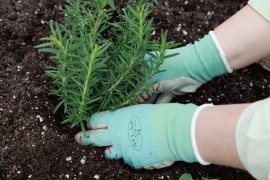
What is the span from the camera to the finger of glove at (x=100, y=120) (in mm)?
2002

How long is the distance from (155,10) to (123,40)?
71 cm

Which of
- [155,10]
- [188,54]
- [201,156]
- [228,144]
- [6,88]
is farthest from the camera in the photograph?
[155,10]

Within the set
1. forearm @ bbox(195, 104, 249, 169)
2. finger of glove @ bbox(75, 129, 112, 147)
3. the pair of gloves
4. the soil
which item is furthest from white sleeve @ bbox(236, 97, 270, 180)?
finger of glove @ bbox(75, 129, 112, 147)

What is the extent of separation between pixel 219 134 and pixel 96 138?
1.98ft

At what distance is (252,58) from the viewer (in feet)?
7.11

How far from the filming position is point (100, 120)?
6.58 ft

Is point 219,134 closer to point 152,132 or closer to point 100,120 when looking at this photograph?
point 152,132

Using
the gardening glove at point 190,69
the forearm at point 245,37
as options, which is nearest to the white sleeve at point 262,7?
the forearm at point 245,37

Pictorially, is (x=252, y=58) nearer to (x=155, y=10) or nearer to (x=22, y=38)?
(x=155, y=10)

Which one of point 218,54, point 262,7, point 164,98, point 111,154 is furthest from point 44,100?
point 262,7

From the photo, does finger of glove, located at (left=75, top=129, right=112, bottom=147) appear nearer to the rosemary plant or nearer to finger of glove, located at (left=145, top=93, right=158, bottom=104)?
the rosemary plant

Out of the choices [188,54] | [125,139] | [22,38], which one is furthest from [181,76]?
[22,38]

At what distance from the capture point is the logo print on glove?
1.93 m

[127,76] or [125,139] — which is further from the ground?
[127,76]
